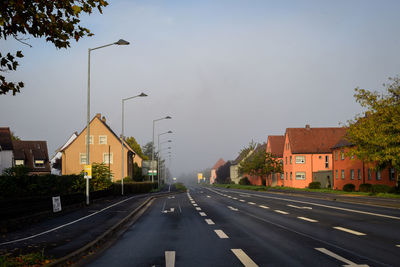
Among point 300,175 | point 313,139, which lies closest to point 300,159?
point 300,175

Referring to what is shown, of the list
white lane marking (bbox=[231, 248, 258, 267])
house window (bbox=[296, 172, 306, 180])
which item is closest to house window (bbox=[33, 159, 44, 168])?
house window (bbox=[296, 172, 306, 180])

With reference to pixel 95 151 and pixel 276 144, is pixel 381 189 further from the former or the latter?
pixel 276 144

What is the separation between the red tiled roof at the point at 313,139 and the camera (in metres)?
73.0

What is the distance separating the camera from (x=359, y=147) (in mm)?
37000

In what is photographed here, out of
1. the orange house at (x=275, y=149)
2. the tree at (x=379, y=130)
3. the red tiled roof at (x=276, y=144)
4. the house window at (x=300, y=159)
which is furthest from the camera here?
the red tiled roof at (x=276, y=144)

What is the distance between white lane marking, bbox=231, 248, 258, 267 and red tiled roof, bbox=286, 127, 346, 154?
213 feet

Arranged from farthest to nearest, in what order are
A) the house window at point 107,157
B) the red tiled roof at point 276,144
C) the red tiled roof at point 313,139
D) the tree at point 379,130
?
the red tiled roof at point 276,144 → the red tiled roof at point 313,139 → the house window at point 107,157 → the tree at point 379,130

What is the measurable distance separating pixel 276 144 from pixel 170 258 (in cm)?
8039

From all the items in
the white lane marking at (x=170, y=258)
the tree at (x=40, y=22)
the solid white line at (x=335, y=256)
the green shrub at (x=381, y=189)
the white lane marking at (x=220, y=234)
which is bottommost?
the green shrub at (x=381, y=189)

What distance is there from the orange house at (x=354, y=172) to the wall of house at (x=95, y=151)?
3032 centimetres

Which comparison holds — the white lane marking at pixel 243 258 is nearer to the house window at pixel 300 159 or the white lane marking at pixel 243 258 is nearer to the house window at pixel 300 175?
the house window at pixel 300 175

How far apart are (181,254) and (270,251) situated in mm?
1914

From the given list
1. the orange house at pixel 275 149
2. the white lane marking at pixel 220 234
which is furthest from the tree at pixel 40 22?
the orange house at pixel 275 149

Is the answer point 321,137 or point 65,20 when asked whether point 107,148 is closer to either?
point 321,137
